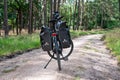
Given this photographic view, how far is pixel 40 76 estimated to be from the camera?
7.91m

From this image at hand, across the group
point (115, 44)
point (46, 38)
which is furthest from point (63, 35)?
point (115, 44)

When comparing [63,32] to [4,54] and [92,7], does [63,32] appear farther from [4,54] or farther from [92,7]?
[92,7]

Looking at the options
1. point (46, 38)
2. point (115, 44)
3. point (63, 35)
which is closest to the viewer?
point (63, 35)

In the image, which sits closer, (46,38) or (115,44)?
(46,38)

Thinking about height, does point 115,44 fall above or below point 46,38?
below

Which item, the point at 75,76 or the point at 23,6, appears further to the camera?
the point at 23,6

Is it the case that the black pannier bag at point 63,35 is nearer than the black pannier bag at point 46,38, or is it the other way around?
the black pannier bag at point 63,35

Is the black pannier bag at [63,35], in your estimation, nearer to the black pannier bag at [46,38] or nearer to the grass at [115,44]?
the black pannier bag at [46,38]

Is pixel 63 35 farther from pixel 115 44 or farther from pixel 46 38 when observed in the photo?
pixel 115 44

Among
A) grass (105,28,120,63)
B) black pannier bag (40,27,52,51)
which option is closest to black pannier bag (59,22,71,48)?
black pannier bag (40,27,52,51)

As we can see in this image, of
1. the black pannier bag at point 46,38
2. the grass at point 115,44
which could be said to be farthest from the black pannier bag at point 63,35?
the grass at point 115,44

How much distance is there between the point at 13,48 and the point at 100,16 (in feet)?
245

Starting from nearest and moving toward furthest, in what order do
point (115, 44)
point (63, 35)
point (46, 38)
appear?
1. point (63, 35)
2. point (46, 38)
3. point (115, 44)

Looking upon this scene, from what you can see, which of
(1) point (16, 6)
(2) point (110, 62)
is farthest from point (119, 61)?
(1) point (16, 6)
